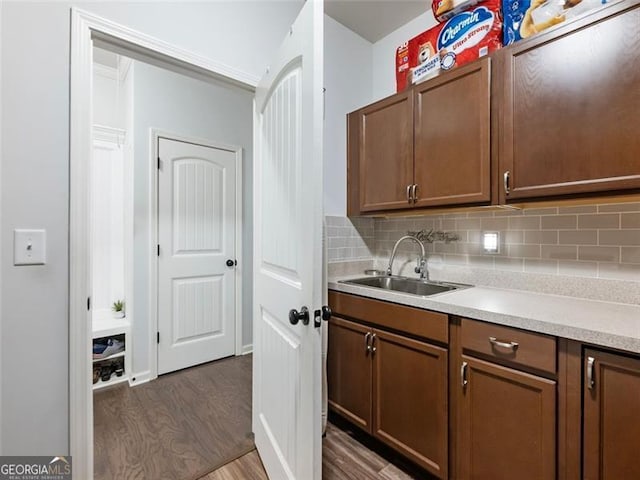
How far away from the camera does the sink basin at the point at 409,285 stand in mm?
1836

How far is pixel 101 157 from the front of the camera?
2.76 m

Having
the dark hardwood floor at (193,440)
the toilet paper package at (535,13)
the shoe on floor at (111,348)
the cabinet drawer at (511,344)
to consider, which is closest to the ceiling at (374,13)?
the toilet paper package at (535,13)

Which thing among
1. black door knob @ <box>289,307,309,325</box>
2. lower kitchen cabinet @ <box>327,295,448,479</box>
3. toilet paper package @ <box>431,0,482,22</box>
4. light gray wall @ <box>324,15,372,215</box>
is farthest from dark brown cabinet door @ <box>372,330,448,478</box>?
toilet paper package @ <box>431,0,482,22</box>

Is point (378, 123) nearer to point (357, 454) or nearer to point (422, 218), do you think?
point (422, 218)

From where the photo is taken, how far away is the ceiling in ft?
6.55

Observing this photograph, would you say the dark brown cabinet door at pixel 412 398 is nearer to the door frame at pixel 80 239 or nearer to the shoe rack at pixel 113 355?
the door frame at pixel 80 239

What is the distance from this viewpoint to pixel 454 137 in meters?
1.57

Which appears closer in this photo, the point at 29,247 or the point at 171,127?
the point at 29,247

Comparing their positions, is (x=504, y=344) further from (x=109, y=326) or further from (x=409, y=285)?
(x=109, y=326)

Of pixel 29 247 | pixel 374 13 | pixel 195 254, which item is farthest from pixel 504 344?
pixel 195 254

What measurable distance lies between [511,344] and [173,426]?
194 cm

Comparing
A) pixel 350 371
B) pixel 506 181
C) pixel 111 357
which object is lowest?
pixel 111 357

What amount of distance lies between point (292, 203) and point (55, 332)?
103 cm

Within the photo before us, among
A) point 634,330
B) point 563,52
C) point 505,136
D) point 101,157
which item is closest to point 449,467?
point 634,330
